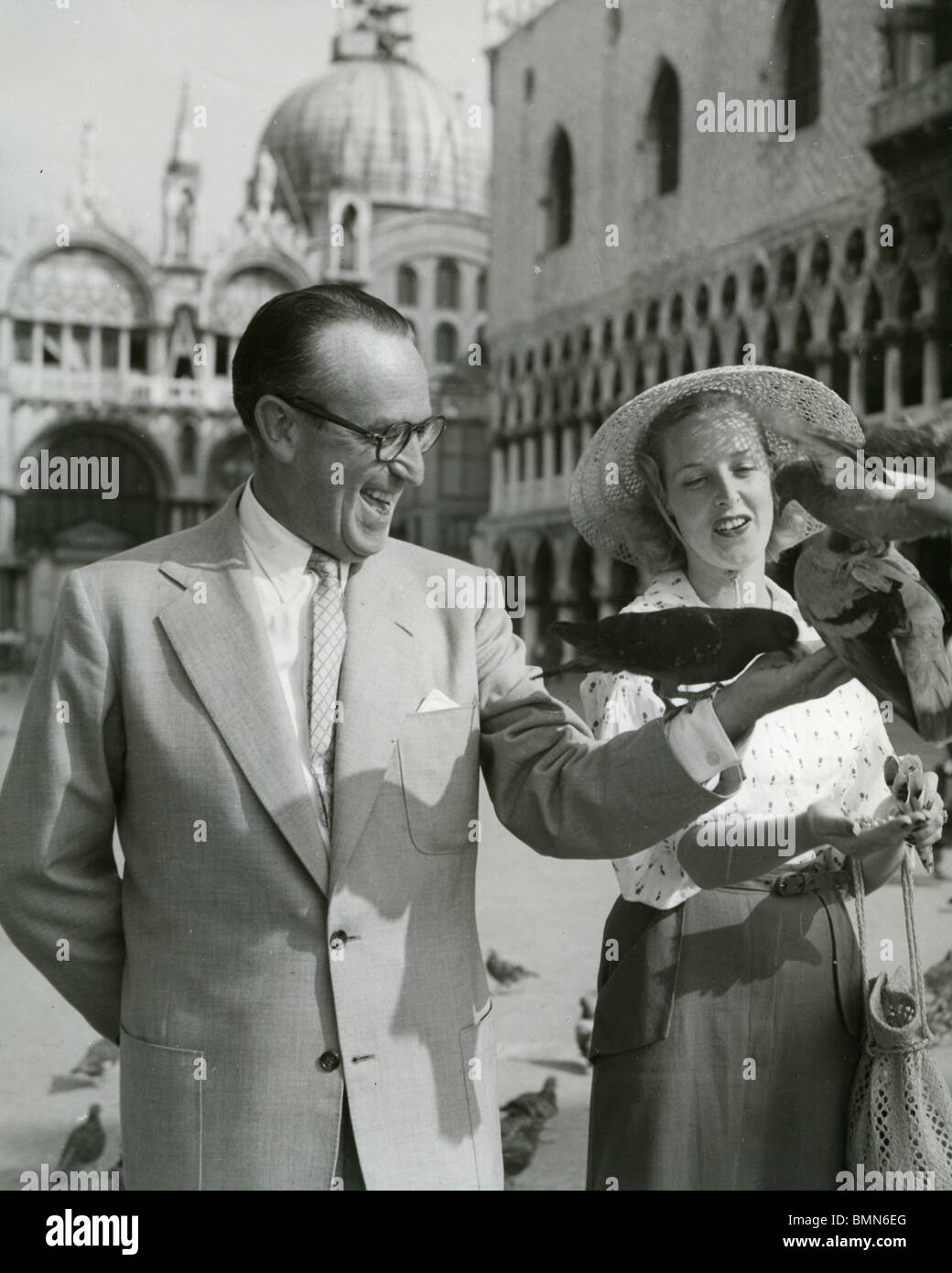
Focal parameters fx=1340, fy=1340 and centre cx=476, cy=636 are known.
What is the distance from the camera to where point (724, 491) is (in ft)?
6.57

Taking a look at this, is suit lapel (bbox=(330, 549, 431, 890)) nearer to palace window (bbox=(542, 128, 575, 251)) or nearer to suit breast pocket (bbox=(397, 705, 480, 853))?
suit breast pocket (bbox=(397, 705, 480, 853))

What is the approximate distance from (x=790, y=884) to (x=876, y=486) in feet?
2.46

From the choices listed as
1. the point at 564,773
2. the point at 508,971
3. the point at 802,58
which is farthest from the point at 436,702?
the point at 802,58

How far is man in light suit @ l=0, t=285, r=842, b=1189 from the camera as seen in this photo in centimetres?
177

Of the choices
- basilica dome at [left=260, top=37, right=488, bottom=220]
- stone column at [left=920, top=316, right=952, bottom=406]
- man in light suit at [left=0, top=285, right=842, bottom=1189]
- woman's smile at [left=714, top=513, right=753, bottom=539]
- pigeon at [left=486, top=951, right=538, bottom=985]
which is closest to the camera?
man in light suit at [left=0, top=285, right=842, bottom=1189]

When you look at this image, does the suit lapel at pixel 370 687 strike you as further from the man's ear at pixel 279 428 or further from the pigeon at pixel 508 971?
the pigeon at pixel 508 971

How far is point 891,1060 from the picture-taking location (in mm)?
1960

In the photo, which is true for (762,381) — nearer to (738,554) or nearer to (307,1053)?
(738,554)

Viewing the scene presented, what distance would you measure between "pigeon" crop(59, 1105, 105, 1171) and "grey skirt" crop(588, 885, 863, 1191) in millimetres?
1935

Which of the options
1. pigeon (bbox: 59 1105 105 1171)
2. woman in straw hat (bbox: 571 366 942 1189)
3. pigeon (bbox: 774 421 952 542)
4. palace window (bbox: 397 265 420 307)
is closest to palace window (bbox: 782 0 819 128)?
palace window (bbox: 397 265 420 307)

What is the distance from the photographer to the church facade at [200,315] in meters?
3.55
